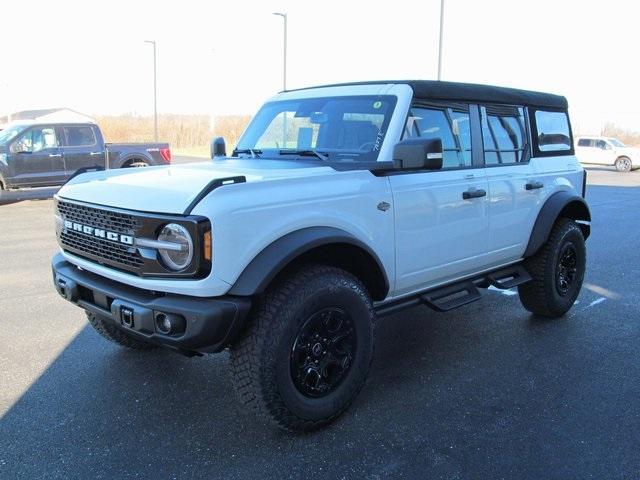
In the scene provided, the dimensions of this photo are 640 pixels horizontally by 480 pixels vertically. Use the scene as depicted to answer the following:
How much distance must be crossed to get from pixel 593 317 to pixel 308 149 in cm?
320

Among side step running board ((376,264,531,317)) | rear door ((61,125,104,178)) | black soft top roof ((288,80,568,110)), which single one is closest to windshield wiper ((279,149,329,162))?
black soft top roof ((288,80,568,110))

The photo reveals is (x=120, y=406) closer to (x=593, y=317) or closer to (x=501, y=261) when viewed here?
(x=501, y=261)

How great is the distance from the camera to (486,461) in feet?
9.66

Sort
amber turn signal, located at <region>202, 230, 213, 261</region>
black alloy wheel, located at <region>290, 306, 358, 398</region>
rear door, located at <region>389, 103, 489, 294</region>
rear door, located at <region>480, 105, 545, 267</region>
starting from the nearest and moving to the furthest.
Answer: amber turn signal, located at <region>202, 230, 213, 261</region> < black alloy wheel, located at <region>290, 306, 358, 398</region> < rear door, located at <region>389, 103, 489, 294</region> < rear door, located at <region>480, 105, 545, 267</region>

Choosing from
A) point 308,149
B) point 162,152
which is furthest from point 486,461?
point 162,152

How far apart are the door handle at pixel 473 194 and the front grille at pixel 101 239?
228 centimetres

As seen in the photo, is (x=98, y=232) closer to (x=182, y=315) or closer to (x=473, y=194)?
(x=182, y=315)

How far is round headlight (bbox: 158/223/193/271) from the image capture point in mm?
2779

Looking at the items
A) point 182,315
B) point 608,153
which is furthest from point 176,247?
point 608,153

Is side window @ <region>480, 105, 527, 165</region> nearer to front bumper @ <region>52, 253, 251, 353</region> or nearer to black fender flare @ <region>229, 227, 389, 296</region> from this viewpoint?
black fender flare @ <region>229, 227, 389, 296</region>

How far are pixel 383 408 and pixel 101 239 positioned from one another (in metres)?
1.95

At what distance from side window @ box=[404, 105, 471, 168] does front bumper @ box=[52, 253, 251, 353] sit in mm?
1819

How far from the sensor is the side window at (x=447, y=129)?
3.97m

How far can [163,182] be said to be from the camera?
10.5 feet
